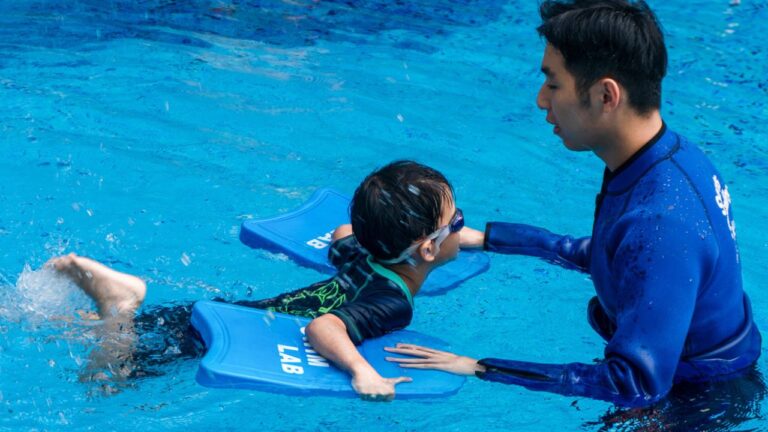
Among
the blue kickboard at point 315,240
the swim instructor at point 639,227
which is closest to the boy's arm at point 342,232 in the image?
the blue kickboard at point 315,240

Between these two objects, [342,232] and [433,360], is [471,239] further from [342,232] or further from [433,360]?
[433,360]

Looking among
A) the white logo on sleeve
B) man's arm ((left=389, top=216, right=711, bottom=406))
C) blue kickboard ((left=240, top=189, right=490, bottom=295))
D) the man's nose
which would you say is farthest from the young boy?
the white logo on sleeve

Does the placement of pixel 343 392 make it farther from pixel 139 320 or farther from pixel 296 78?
pixel 296 78

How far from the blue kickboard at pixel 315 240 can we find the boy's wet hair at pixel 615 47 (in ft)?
4.44

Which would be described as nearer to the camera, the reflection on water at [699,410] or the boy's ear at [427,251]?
the reflection on water at [699,410]

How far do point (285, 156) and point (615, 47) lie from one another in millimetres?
3150

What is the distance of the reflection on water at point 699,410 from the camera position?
283 centimetres

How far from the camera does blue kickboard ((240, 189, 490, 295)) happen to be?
154 inches

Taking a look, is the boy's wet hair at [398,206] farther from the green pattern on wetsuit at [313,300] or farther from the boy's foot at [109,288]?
the boy's foot at [109,288]

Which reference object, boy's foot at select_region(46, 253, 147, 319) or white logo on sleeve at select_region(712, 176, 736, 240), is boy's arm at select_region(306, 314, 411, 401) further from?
white logo on sleeve at select_region(712, 176, 736, 240)

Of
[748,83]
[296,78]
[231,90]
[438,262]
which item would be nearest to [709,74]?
[748,83]

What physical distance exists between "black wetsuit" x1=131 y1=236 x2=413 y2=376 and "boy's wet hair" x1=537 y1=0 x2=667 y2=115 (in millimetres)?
→ 933

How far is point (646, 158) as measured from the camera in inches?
107

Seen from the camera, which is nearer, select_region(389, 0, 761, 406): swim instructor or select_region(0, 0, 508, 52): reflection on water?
select_region(389, 0, 761, 406): swim instructor
